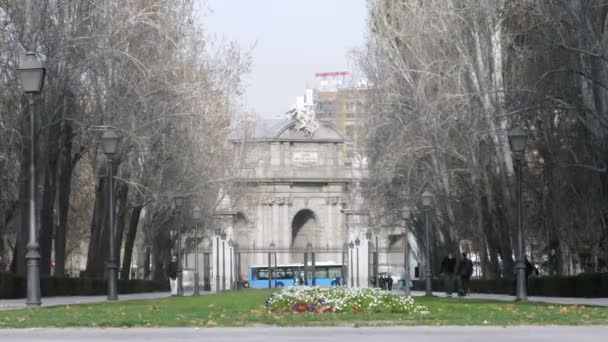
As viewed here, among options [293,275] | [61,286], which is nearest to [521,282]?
[61,286]

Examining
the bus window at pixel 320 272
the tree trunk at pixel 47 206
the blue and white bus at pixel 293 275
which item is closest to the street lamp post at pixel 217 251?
the blue and white bus at pixel 293 275

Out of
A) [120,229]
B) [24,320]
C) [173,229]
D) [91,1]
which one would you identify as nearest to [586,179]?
[91,1]

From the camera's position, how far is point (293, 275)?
110m

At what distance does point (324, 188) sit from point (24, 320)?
10906 centimetres

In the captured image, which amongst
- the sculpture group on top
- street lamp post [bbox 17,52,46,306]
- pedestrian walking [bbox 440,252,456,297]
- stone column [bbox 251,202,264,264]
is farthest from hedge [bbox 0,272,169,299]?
stone column [bbox 251,202,264,264]

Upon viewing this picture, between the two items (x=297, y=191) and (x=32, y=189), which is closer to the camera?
(x=32, y=189)

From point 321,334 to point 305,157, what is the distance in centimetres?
10983

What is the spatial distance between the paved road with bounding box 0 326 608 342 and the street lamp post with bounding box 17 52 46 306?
408 inches

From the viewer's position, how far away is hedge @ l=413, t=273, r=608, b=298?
37.2 m

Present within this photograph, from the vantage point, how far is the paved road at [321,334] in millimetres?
16172

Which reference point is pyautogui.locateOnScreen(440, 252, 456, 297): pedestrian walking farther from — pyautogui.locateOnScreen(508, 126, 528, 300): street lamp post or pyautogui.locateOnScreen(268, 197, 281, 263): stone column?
pyautogui.locateOnScreen(268, 197, 281, 263): stone column

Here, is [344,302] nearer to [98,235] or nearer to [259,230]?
[98,235]

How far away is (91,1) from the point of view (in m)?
42.1

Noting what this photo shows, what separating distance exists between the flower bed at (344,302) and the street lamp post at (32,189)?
18.1 ft
